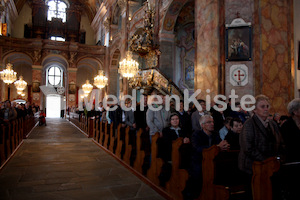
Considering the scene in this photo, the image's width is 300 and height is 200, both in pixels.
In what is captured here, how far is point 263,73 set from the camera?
739cm

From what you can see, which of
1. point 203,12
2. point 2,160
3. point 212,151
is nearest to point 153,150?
point 212,151

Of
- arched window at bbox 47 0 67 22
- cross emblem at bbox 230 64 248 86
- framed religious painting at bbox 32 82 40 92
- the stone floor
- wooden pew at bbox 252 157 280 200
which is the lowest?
the stone floor

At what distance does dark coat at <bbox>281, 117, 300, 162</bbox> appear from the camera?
7.86 ft

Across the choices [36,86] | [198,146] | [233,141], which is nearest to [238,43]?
[233,141]

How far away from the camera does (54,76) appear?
27.3m

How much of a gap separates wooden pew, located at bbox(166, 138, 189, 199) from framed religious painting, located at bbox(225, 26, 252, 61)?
5.37 metres

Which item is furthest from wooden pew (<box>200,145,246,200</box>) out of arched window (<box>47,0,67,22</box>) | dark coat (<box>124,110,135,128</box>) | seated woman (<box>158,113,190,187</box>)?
arched window (<box>47,0,67,22</box>)

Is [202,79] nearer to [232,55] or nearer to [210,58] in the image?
[210,58]

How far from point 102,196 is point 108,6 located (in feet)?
65.0

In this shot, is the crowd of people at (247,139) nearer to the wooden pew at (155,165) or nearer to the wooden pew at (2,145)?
the wooden pew at (155,165)

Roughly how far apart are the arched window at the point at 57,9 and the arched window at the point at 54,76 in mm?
5411

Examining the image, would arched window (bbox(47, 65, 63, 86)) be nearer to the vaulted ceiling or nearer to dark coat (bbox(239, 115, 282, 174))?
the vaulted ceiling

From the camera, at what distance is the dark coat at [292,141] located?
239 centimetres

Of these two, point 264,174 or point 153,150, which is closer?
point 264,174
